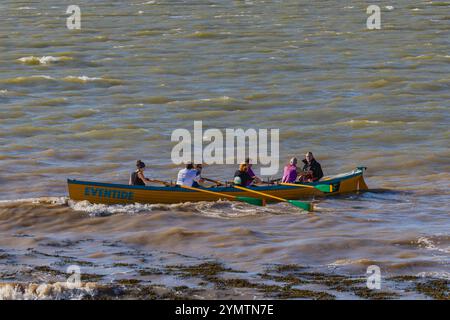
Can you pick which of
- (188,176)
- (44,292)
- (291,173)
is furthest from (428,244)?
(44,292)

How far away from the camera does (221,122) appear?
4412cm

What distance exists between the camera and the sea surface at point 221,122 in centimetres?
2434

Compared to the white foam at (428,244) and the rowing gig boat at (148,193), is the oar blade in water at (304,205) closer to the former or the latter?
the rowing gig boat at (148,193)

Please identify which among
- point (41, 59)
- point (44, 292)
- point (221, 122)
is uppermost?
point (41, 59)

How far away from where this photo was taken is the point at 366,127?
139 ft

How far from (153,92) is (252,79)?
5.73 meters

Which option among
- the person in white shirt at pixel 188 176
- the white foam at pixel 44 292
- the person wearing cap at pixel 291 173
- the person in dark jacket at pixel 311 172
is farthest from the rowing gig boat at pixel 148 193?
the white foam at pixel 44 292

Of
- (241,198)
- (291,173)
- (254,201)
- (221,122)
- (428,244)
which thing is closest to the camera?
(428,244)

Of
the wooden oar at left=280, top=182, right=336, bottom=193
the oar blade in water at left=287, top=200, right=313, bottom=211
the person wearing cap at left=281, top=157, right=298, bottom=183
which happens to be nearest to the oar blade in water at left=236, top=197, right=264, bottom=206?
the oar blade in water at left=287, top=200, right=313, bottom=211

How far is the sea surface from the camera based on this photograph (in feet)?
79.9

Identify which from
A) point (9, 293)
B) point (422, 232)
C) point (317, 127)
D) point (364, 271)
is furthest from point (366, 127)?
point (9, 293)

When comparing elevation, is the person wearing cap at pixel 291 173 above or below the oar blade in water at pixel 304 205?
above

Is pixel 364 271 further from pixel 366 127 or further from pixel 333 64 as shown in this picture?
pixel 333 64

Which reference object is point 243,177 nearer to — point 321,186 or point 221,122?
point 321,186
